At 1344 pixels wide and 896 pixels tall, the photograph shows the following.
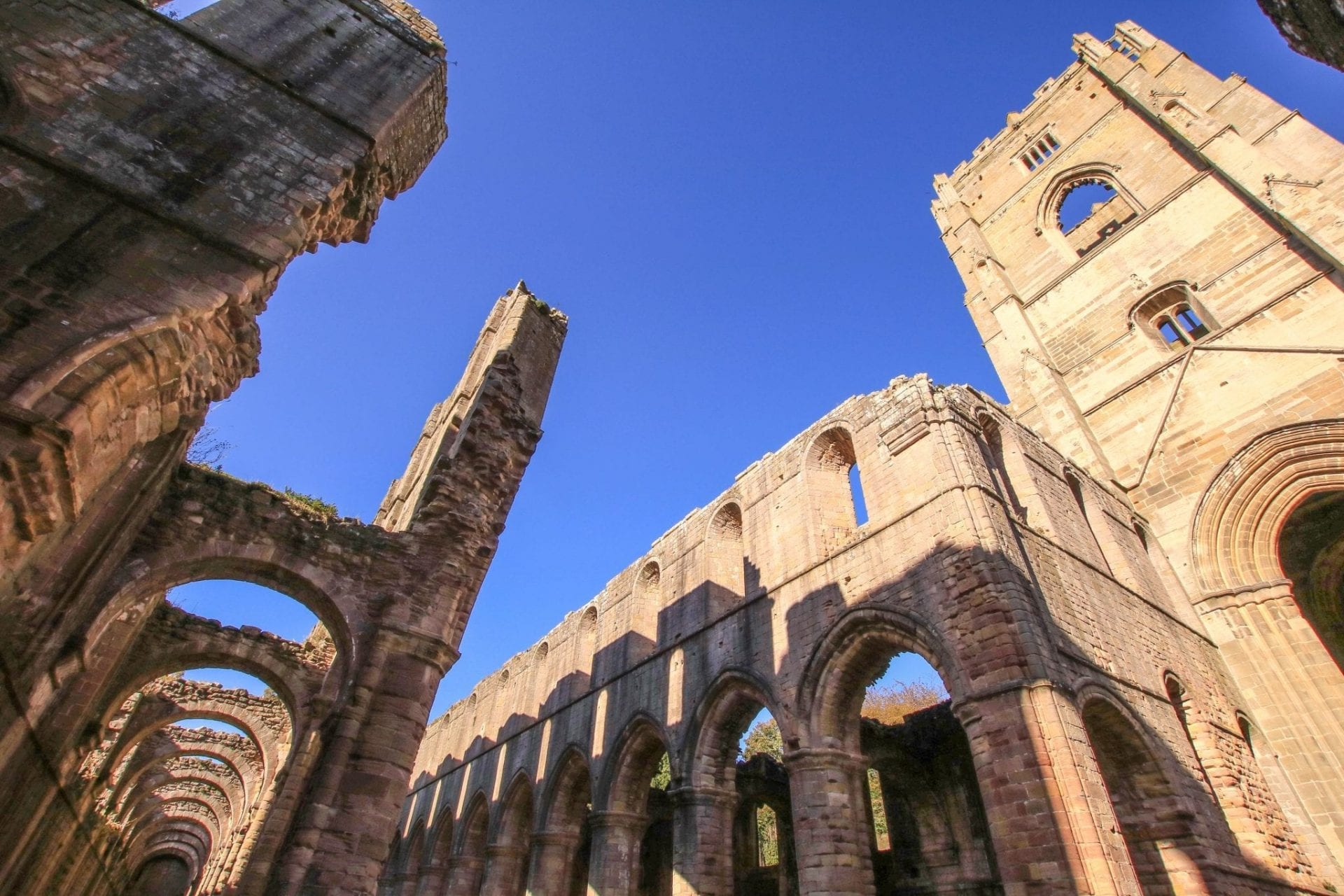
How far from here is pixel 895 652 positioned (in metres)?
8.41

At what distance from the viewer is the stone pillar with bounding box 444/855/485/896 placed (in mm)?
14414

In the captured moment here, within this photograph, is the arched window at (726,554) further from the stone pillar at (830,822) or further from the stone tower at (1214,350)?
the stone tower at (1214,350)

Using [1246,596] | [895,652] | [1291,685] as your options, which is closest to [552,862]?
[895,652]

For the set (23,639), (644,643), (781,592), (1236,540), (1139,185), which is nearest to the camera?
(23,639)

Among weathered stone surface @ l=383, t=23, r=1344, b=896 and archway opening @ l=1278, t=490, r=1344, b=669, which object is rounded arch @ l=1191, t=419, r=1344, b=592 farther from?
archway opening @ l=1278, t=490, r=1344, b=669

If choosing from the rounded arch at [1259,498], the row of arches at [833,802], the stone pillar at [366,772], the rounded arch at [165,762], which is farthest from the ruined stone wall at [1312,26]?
the rounded arch at [165,762]

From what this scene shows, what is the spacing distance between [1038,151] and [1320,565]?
1512cm

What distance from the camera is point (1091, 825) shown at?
5.56 meters

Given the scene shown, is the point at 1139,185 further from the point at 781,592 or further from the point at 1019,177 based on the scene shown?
the point at 781,592

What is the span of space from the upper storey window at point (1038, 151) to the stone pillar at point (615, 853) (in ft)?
72.4

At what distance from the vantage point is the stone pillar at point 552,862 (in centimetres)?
1165

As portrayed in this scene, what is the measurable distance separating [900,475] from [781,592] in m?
2.42

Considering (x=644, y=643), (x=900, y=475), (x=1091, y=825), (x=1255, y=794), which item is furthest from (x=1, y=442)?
(x=1255, y=794)

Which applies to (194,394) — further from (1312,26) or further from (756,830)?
(756,830)
